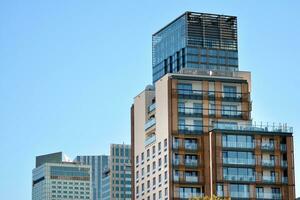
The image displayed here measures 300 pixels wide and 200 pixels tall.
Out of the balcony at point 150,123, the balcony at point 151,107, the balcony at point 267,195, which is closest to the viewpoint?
the balcony at point 267,195

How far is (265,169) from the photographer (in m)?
175

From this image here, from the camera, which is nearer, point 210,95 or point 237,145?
point 237,145

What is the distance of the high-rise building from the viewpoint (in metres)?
173

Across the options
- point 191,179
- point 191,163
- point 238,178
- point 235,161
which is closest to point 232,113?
point 235,161

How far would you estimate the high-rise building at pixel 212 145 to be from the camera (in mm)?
173000

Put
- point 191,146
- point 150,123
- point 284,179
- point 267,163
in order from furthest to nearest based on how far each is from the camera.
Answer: point 150,123 → point 191,146 → point 284,179 → point 267,163

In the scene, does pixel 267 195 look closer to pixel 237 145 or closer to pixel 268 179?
pixel 268 179

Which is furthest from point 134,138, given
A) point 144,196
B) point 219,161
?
point 219,161

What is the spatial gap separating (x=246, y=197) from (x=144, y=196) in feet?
73.3

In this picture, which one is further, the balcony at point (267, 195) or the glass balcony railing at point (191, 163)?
the glass balcony railing at point (191, 163)

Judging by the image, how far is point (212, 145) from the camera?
174 meters

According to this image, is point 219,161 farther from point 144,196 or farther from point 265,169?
point 144,196

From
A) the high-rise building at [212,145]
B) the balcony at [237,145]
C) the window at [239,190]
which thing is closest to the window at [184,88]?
the high-rise building at [212,145]

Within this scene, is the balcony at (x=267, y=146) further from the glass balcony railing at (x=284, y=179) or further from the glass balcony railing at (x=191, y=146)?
the glass balcony railing at (x=191, y=146)
